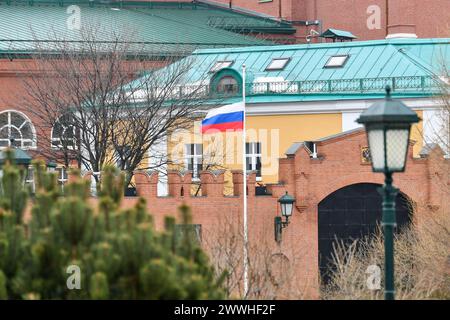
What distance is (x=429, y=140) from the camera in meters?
44.9

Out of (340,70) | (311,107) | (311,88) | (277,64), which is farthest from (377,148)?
(277,64)

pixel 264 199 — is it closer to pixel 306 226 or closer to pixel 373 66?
pixel 306 226

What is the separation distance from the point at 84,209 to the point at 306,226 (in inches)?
1098

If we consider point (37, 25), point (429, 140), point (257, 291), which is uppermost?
point (37, 25)

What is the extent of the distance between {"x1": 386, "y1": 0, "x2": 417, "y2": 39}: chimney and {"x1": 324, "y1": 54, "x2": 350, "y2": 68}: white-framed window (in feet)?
18.9

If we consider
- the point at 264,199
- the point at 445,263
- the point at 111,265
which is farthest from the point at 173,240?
the point at 264,199

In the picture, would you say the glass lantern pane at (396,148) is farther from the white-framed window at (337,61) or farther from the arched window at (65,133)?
the white-framed window at (337,61)

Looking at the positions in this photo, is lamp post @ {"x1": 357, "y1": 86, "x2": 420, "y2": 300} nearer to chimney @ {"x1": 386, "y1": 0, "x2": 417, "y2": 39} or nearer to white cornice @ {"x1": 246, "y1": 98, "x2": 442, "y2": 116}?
white cornice @ {"x1": 246, "y1": 98, "x2": 442, "y2": 116}

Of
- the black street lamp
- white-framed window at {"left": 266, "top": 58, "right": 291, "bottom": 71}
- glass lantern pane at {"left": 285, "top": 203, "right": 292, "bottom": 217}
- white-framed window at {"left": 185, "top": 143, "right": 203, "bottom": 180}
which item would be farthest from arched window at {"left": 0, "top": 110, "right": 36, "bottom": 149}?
glass lantern pane at {"left": 285, "top": 203, "right": 292, "bottom": 217}

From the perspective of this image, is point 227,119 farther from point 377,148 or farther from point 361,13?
point 361,13

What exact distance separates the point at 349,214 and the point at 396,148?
2536 centimetres

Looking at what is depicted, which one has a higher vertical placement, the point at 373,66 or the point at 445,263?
the point at 373,66

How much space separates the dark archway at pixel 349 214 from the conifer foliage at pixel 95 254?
1038 inches

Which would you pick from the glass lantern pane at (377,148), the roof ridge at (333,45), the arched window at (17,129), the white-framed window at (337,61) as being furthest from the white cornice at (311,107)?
the glass lantern pane at (377,148)
